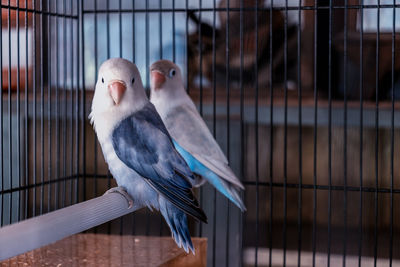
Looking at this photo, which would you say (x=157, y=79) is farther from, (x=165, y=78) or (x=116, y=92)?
(x=116, y=92)

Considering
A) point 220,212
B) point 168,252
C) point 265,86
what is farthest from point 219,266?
point 168,252

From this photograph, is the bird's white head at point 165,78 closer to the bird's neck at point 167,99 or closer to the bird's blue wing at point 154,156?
the bird's neck at point 167,99

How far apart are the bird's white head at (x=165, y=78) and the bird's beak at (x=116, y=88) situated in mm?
355

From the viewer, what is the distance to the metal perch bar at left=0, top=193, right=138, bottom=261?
1.01m

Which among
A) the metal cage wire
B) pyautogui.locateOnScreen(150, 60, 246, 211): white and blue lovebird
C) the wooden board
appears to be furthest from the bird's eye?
the metal cage wire

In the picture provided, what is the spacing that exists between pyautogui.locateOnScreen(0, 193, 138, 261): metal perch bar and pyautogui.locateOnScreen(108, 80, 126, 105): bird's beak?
0.23 meters

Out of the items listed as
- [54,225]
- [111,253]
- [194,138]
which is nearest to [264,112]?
[194,138]

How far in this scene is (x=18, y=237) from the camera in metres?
1.03

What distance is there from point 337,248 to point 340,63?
3.38 ft

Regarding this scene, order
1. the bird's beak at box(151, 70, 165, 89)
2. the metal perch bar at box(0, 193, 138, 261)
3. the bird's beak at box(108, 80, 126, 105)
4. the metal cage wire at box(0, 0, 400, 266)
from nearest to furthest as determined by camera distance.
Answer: the metal perch bar at box(0, 193, 138, 261), the bird's beak at box(108, 80, 126, 105), the bird's beak at box(151, 70, 165, 89), the metal cage wire at box(0, 0, 400, 266)

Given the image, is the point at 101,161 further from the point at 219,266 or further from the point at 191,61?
the point at 219,266

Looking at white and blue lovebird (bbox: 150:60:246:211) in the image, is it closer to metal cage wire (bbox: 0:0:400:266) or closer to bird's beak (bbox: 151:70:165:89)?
bird's beak (bbox: 151:70:165:89)

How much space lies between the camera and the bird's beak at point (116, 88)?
4.59 feet

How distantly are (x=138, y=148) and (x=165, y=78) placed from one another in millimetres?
360
